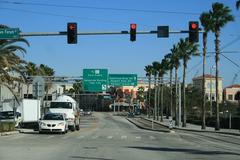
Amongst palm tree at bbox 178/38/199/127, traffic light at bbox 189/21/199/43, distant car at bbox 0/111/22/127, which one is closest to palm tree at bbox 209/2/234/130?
palm tree at bbox 178/38/199/127

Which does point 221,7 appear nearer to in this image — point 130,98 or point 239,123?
point 239,123

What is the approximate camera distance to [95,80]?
71750mm

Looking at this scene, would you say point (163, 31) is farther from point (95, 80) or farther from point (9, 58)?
point (95, 80)

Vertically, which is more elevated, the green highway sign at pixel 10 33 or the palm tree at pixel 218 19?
the palm tree at pixel 218 19

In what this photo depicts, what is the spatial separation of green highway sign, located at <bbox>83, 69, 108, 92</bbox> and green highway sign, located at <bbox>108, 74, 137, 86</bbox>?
2.26 m

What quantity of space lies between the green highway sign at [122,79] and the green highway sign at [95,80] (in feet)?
7.40

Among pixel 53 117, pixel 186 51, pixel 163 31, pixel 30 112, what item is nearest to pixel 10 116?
pixel 30 112

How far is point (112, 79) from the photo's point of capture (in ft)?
244

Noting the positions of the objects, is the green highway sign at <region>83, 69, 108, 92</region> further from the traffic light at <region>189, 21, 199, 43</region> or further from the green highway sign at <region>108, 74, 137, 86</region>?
the traffic light at <region>189, 21, 199, 43</region>

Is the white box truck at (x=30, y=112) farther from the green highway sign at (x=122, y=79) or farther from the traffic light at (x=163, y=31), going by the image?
the traffic light at (x=163, y=31)

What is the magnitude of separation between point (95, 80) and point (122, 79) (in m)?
4.70

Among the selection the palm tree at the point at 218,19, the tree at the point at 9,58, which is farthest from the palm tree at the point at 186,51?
the tree at the point at 9,58

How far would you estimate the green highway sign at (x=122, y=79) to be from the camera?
244ft

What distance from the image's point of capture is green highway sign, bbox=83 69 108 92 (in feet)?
235
